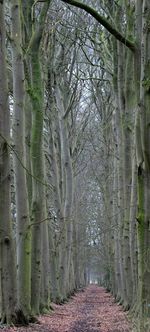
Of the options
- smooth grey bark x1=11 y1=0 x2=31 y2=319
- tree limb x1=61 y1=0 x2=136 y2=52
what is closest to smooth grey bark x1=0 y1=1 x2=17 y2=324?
smooth grey bark x1=11 y1=0 x2=31 y2=319

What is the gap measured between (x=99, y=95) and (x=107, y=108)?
1.51 m

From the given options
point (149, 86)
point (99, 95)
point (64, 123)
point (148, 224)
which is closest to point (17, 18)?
point (149, 86)

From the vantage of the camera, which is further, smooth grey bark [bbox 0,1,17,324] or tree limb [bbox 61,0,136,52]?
smooth grey bark [bbox 0,1,17,324]

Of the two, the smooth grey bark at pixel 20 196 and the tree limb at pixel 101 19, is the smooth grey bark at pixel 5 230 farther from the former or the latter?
the tree limb at pixel 101 19

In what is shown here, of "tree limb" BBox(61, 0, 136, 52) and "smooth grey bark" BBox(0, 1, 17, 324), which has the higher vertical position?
"tree limb" BBox(61, 0, 136, 52)

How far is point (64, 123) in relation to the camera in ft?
70.3

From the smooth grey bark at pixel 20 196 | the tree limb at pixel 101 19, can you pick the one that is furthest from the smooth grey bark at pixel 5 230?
the tree limb at pixel 101 19

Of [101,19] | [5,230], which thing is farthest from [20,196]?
[101,19]

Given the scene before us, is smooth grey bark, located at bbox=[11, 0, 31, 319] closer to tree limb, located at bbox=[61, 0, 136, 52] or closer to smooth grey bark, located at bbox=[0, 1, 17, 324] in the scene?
smooth grey bark, located at bbox=[0, 1, 17, 324]

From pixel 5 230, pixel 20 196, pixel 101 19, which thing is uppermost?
pixel 101 19

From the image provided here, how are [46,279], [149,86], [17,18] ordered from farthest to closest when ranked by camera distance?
[46,279]
[17,18]
[149,86]

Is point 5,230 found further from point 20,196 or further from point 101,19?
point 101,19

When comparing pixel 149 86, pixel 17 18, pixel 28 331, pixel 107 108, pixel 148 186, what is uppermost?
pixel 107 108

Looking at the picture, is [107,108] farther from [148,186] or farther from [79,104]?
[148,186]
